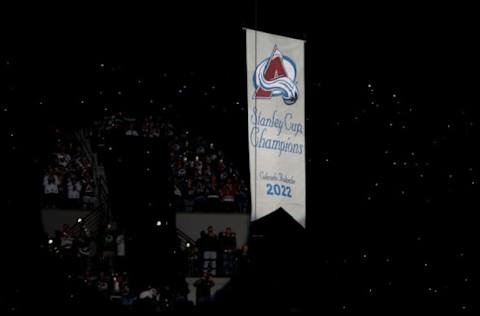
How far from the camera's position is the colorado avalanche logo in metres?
7.30

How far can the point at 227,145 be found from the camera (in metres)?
9.66

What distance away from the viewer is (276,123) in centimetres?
739

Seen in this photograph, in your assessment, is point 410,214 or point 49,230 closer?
point 410,214

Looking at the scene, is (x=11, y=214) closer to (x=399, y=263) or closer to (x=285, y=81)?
(x=285, y=81)

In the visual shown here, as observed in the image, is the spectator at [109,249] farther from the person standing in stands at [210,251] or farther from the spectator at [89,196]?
the person standing in stands at [210,251]

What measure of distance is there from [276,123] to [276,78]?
0.40 m

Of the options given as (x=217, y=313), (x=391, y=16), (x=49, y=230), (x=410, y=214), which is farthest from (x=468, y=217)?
(x=49, y=230)

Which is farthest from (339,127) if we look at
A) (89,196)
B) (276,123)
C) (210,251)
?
(89,196)

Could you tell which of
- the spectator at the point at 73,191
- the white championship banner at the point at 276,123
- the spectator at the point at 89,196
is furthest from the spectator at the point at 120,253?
the white championship banner at the point at 276,123

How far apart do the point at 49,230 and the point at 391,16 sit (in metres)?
5.35

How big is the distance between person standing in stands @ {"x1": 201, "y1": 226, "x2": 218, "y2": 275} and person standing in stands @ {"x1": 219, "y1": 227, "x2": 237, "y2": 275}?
9cm

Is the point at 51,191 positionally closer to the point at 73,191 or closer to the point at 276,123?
the point at 73,191

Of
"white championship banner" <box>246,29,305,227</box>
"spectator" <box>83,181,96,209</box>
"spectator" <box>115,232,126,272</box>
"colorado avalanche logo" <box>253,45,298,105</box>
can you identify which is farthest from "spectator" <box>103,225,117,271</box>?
"colorado avalanche logo" <box>253,45,298,105</box>

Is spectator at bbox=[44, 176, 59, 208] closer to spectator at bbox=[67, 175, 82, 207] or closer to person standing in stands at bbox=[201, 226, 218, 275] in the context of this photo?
spectator at bbox=[67, 175, 82, 207]
